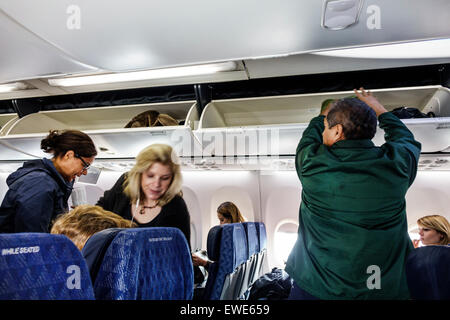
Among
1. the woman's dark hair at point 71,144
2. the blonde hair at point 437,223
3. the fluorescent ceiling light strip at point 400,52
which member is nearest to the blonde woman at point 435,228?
the blonde hair at point 437,223

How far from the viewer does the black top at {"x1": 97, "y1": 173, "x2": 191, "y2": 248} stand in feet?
5.40

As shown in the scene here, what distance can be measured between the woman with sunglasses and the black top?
264 millimetres

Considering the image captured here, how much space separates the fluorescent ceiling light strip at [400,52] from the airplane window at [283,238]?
80.0 inches

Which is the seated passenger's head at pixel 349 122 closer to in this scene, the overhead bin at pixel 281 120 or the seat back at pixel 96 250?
the overhead bin at pixel 281 120

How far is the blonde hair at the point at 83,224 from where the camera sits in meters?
1.39

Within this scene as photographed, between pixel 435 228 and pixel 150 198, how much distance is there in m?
2.88

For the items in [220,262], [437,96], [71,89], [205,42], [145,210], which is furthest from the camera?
[71,89]

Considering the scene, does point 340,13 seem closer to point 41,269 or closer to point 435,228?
point 41,269

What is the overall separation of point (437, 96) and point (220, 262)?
7.83 feet

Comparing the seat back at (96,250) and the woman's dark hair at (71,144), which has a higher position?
the woman's dark hair at (71,144)

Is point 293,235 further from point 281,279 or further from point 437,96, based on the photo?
point 437,96
